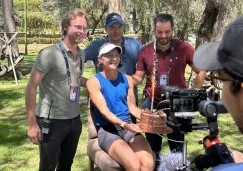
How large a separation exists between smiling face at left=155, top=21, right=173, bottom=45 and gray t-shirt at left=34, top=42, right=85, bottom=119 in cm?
97

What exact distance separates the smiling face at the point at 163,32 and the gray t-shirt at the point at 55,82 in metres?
0.97

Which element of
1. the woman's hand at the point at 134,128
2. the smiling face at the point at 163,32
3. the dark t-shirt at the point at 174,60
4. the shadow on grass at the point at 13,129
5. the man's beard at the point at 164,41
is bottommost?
the shadow on grass at the point at 13,129

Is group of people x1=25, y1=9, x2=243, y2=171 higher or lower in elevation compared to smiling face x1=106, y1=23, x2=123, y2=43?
lower

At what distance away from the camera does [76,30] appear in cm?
313

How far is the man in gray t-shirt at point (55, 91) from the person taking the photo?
3.02 meters

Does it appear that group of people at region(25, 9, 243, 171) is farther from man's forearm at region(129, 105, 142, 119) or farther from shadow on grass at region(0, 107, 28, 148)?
shadow on grass at region(0, 107, 28, 148)

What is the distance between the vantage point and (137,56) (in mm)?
4324

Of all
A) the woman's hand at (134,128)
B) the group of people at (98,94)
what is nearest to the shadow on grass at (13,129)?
the group of people at (98,94)

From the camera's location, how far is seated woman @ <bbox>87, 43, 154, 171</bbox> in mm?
3398

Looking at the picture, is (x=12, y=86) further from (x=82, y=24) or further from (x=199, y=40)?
(x=82, y=24)

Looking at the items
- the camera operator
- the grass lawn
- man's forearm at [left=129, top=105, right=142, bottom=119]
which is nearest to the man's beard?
man's forearm at [left=129, top=105, right=142, bottom=119]

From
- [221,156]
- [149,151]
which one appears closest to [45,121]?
[149,151]

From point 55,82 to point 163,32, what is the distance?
4.15 ft

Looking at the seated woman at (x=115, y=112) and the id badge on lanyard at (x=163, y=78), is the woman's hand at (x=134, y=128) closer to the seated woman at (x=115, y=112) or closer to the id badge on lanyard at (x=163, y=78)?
the seated woman at (x=115, y=112)
